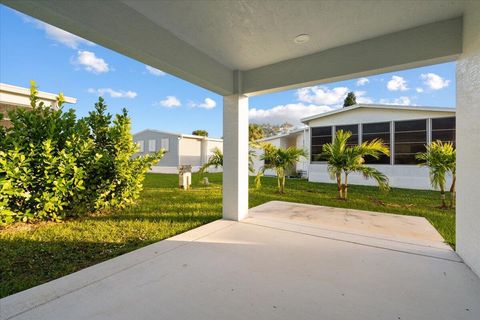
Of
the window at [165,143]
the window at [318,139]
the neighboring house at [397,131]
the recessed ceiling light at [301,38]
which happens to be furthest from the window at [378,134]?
the window at [165,143]

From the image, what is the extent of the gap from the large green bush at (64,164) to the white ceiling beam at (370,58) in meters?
3.44

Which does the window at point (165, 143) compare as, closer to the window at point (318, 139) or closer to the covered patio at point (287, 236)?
the window at point (318, 139)

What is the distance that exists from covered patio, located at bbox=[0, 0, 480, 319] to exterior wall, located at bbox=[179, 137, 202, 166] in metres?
15.6

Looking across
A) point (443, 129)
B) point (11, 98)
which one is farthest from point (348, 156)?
point (11, 98)

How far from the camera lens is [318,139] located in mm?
11484

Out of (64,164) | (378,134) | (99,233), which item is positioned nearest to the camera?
(99,233)

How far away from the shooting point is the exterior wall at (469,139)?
221cm

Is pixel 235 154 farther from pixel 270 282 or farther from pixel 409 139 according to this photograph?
pixel 409 139

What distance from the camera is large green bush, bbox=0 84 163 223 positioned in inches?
143

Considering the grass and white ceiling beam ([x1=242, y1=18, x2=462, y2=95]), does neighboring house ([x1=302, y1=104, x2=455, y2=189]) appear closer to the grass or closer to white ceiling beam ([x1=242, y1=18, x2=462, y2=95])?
the grass

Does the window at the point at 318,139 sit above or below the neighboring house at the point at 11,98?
below

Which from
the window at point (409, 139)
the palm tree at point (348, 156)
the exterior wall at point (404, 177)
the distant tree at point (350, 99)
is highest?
the distant tree at point (350, 99)

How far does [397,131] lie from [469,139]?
8763 mm

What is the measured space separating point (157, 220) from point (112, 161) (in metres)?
1.73
